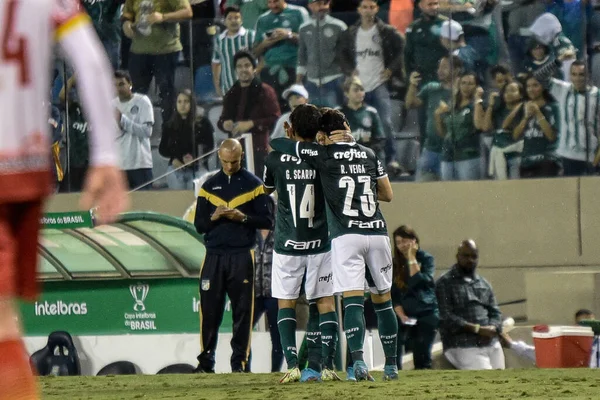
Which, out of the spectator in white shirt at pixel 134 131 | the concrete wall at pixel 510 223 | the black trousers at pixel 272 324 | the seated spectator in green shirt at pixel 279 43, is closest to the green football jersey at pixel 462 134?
the concrete wall at pixel 510 223

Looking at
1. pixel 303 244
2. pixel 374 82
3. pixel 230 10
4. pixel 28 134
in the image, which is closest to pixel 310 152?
pixel 303 244

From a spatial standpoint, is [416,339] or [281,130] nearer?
[416,339]

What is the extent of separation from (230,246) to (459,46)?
5085 mm

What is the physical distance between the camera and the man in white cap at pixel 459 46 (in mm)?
15969

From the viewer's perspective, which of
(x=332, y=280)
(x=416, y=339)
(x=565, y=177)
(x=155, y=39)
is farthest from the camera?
(x=155, y=39)

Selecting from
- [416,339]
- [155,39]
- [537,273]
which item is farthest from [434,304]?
[155,39]

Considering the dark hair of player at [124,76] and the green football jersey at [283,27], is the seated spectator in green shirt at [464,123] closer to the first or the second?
the green football jersey at [283,27]

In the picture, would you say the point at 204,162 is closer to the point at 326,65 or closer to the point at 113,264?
the point at 326,65

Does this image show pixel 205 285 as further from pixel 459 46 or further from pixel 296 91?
pixel 459 46

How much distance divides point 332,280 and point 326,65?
6.98 metres

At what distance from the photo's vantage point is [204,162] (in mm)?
16719

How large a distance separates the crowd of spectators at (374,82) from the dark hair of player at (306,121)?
6.22 m

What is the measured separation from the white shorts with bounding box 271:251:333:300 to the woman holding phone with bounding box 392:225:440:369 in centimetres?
330

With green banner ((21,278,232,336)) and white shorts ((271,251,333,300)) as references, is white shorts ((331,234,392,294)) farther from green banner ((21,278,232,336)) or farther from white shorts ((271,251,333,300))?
green banner ((21,278,232,336))
